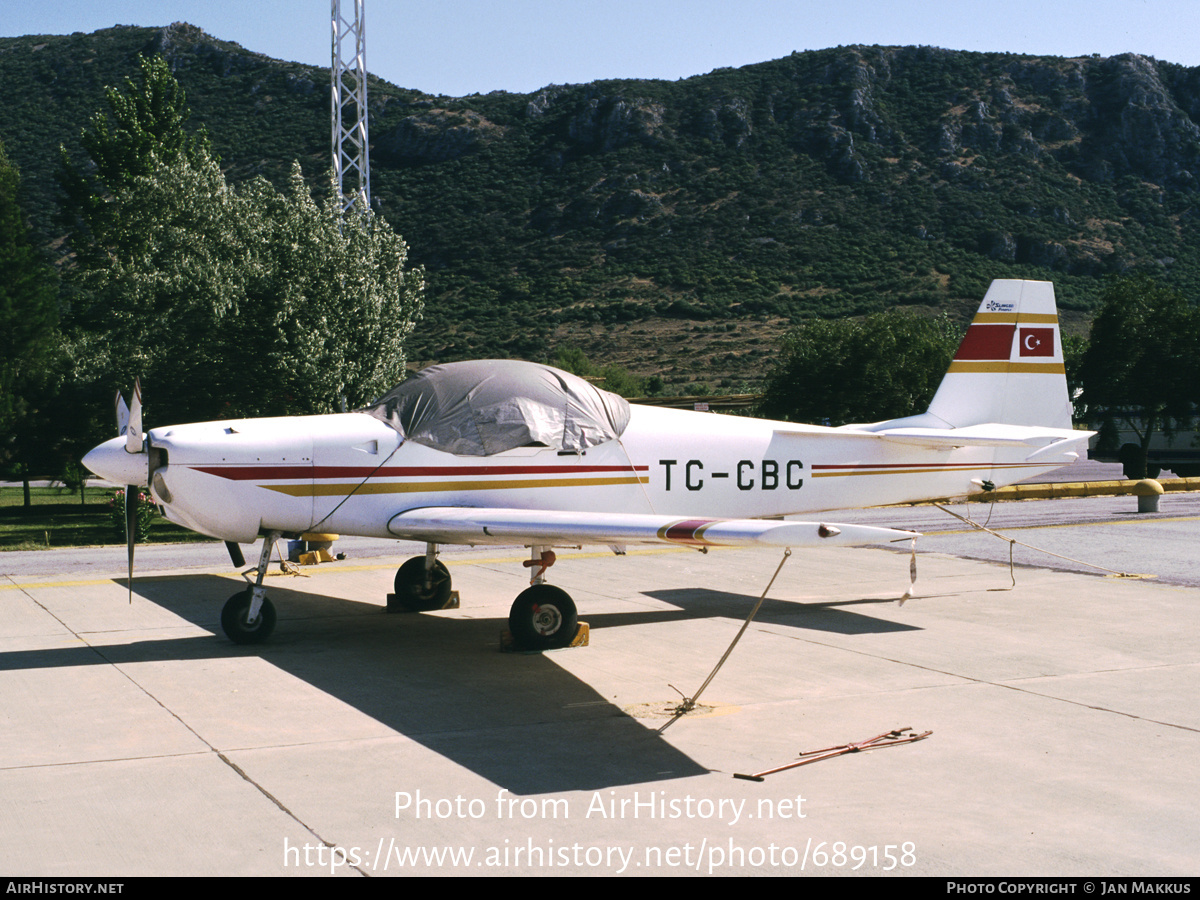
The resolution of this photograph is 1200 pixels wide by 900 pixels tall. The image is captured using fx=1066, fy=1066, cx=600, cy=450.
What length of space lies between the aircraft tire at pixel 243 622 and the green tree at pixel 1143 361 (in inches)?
1538

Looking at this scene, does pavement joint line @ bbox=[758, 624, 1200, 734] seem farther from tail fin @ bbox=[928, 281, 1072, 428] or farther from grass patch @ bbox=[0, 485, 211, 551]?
grass patch @ bbox=[0, 485, 211, 551]

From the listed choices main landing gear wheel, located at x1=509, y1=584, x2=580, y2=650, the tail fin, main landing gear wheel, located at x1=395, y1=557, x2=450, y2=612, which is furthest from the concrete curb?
main landing gear wheel, located at x1=509, y1=584, x2=580, y2=650

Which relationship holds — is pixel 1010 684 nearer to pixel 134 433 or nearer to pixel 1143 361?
pixel 134 433

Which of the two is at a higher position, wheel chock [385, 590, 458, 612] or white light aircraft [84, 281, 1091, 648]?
white light aircraft [84, 281, 1091, 648]

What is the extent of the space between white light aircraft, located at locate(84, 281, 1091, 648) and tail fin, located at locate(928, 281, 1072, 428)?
6cm

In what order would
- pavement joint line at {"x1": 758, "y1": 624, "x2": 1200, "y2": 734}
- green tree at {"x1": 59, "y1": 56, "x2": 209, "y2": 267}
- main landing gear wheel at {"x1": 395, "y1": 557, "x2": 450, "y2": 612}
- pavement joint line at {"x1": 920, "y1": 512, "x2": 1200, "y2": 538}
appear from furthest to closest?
green tree at {"x1": 59, "y1": 56, "x2": 209, "y2": 267}
pavement joint line at {"x1": 920, "y1": 512, "x2": 1200, "y2": 538}
main landing gear wheel at {"x1": 395, "y1": 557, "x2": 450, "y2": 612}
pavement joint line at {"x1": 758, "y1": 624, "x2": 1200, "y2": 734}

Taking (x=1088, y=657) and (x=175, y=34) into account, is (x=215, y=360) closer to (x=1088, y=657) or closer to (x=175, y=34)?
(x=1088, y=657)

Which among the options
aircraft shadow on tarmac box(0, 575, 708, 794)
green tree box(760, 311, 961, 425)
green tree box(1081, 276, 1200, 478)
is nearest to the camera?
aircraft shadow on tarmac box(0, 575, 708, 794)

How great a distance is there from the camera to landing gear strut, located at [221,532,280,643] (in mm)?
10172

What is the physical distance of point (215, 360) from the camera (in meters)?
24.9

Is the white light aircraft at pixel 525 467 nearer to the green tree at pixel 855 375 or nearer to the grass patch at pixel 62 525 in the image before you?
the grass patch at pixel 62 525

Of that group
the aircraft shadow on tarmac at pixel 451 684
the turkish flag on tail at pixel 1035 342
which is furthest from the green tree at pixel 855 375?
the aircraft shadow on tarmac at pixel 451 684

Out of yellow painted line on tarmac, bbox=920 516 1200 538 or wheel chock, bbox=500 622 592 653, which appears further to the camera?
yellow painted line on tarmac, bbox=920 516 1200 538

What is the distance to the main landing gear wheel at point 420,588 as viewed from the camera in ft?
40.0
